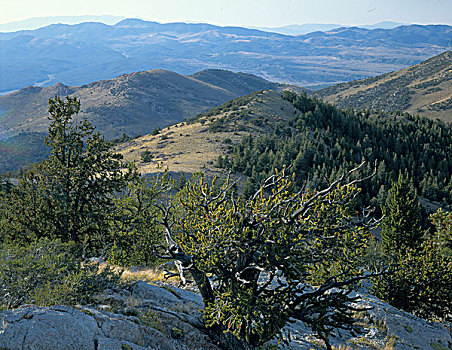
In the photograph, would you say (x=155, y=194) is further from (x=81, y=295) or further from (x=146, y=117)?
(x=146, y=117)

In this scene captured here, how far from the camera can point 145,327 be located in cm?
998

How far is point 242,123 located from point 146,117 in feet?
403

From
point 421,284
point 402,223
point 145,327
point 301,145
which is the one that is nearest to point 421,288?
point 421,284

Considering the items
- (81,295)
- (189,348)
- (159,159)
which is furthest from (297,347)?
(159,159)

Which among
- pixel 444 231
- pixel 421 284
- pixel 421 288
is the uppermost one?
pixel 421 284

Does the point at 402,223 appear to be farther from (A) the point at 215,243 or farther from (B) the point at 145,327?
(B) the point at 145,327

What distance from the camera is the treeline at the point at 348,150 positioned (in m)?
58.0

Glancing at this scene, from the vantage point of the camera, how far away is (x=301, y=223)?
35.3 ft

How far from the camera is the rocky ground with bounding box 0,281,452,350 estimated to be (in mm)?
7840

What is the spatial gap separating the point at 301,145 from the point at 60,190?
5564 centimetres

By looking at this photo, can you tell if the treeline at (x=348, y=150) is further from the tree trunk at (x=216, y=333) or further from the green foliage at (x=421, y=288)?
the tree trunk at (x=216, y=333)

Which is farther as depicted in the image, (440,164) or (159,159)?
(440,164)

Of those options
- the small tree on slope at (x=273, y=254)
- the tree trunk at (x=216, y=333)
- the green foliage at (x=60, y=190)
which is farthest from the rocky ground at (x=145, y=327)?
the green foliage at (x=60, y=190)

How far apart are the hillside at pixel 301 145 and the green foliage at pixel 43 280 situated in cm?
3650
